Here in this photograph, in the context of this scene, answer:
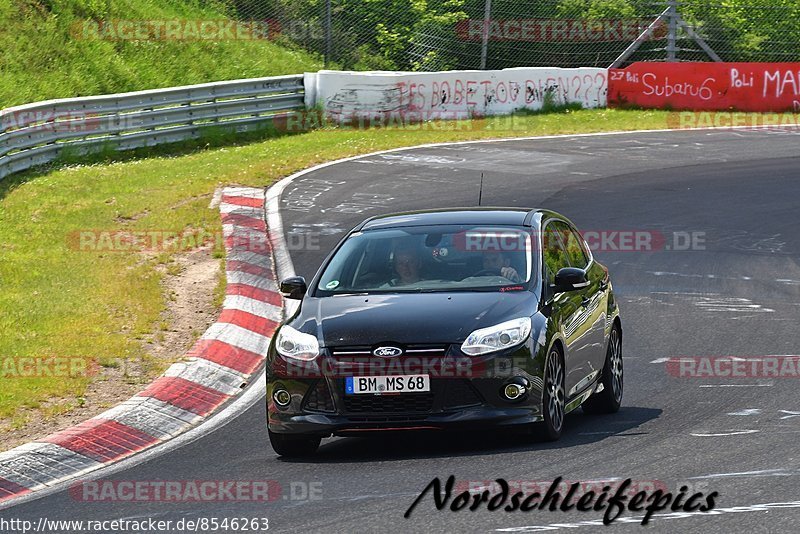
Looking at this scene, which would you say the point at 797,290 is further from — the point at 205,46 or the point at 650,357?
the point at 205,46

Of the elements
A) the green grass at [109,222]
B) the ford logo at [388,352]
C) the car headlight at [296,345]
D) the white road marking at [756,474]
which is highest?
the ford logo at [388,352]

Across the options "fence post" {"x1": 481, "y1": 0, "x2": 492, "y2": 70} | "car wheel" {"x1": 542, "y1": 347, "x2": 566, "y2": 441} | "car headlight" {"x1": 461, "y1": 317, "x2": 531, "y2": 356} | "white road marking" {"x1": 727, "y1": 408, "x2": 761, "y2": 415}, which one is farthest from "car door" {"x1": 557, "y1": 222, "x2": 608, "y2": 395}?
"fence post" {"x1": 481, "y1": 0, "x2": 492, "y2": 70}

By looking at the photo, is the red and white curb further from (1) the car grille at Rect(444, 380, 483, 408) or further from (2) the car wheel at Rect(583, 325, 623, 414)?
(2) the car wheel at Rect(583, 325, 623, 414)

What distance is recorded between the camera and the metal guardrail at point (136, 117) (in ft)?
67.2

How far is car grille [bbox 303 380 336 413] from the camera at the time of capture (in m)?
8.59

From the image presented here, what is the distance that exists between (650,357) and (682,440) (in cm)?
344

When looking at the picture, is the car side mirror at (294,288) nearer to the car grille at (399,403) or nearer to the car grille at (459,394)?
the car grille at (399,403)

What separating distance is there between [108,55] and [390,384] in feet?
71.6

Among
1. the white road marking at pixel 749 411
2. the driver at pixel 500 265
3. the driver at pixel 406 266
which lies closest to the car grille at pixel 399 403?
the driver at pixel 406 266

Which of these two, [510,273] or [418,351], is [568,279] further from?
[418,351]

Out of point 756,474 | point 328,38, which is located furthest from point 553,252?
point 328,38

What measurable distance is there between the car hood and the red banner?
22.9 m

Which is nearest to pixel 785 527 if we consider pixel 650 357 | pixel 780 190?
pixel 650 357

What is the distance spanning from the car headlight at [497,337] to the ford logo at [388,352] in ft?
1.26
